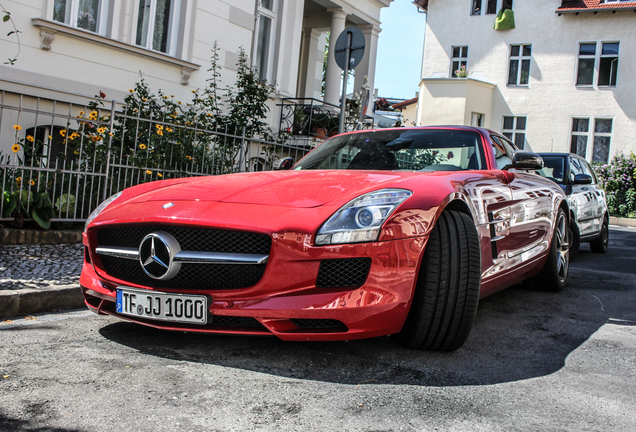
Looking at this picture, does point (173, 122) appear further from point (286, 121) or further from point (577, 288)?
point (286, 121)

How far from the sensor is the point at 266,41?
12.5 m

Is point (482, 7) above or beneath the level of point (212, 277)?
above

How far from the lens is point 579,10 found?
78.5 ft

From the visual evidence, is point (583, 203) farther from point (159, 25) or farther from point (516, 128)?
point (516, 128)

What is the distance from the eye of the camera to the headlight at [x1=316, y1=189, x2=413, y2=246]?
2629 millimetres

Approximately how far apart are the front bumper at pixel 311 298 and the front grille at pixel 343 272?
19 mm

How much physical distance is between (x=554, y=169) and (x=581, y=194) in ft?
1.55

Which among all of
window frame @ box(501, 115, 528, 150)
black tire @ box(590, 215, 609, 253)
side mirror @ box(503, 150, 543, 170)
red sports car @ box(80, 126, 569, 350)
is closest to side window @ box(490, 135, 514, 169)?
side mirror @ box(503, 150, 543, 170)

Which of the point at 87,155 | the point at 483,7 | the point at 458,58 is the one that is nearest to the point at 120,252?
the point at 87,155

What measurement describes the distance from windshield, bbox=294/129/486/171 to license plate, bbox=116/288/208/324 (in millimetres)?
1702

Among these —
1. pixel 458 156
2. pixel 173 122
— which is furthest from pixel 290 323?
pixel 173 122

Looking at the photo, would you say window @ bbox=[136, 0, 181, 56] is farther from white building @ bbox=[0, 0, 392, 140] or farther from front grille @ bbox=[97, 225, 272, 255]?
front grille @ bbox=[97, 225, 272, 255]

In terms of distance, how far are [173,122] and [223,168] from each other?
Answer: 3.11 ft

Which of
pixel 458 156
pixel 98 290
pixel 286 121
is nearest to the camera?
pixel 98 290
